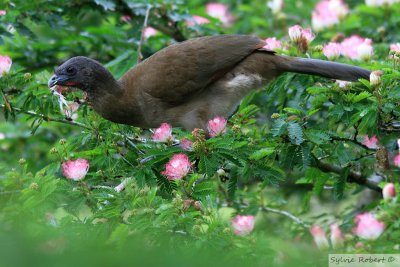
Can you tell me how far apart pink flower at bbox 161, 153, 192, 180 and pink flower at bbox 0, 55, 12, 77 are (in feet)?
4.50

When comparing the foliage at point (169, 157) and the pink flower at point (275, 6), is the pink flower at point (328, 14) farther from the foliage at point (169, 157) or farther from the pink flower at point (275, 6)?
the pink flower at point (275, 6)

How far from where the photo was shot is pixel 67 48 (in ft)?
21.3

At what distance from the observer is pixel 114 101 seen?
190 inches

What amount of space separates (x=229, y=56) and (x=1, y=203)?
6.45 feet

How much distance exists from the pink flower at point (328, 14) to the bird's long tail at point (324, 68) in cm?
149

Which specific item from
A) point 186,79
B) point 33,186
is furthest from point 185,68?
point 33,186

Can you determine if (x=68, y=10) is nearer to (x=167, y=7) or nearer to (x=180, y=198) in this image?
(x=167, y=7)

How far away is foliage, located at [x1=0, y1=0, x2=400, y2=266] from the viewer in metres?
3.13

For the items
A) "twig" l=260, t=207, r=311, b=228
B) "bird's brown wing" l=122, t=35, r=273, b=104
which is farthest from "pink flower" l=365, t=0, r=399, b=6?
"twig" l=260, t=207, r=311, b=228

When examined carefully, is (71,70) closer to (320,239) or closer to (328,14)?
(320,239)

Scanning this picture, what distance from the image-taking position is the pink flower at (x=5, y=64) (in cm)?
441

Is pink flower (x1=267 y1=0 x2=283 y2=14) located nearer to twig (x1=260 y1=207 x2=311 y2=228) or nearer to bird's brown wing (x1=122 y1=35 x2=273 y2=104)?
bird's brown wing (x1=122 y1=35 x2=273 y2=104)

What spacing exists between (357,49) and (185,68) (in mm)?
1149

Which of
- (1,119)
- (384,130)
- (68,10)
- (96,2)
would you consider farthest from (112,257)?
(1,119)
